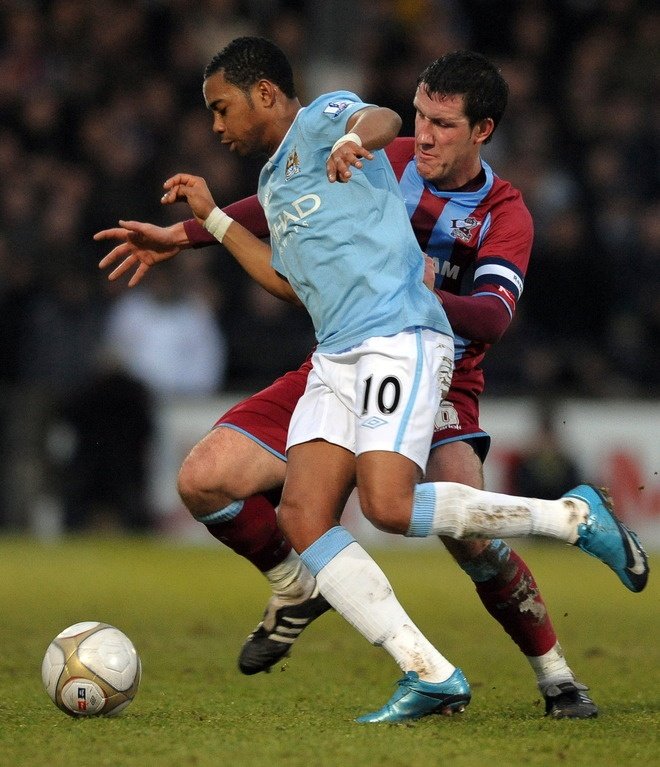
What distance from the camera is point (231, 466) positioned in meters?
5.36

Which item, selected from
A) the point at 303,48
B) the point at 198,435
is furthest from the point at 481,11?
the point at 198,435

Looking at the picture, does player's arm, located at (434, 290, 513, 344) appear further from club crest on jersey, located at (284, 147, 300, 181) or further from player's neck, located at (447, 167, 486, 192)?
club crest on jersey, located at (284, 147, 300, 181)

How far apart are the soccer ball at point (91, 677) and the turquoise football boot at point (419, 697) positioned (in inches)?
31.9

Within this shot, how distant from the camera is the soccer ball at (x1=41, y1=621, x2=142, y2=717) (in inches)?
191

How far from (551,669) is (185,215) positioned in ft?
27.6

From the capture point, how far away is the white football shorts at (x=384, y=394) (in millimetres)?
4805

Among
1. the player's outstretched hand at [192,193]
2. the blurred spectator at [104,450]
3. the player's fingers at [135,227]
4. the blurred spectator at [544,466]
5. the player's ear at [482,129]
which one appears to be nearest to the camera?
the player's outstretched hand at [192,193]

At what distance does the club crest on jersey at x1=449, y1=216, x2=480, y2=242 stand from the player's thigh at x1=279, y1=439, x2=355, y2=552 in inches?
38.3

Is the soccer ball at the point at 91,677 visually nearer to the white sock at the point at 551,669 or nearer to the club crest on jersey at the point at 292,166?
the white sock at the point at 551,669

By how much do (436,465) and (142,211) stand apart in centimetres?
837

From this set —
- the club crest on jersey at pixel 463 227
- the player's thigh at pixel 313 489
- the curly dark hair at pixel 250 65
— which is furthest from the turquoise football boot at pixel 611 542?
the curly dark hair at pixel 250 65

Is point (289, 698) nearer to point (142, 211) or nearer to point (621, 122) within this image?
point (142, 211)

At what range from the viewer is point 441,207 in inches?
215

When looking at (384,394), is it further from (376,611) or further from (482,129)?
(482,129)
